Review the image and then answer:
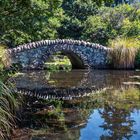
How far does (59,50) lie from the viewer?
1066 inches

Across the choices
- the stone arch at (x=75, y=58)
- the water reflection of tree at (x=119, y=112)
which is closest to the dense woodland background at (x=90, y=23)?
the stone arch at (x=75, y=58)

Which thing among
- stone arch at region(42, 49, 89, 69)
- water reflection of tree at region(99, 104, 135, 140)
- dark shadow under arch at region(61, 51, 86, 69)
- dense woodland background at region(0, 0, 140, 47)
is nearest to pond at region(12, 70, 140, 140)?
water reflection of tree at region(99, 104, 135, 140)

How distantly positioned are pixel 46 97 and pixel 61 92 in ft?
4.30

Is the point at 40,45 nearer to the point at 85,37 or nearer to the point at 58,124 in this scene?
the point at 85,37

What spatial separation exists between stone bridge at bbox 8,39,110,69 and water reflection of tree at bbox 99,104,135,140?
15.2 meters

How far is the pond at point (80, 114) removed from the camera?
8.15 meters

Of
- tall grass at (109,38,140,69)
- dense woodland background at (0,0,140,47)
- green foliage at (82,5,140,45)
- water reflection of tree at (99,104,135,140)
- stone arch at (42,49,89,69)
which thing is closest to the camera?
water reflection of tree at (99,104,135,140)

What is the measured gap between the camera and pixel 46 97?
1300 centimetres

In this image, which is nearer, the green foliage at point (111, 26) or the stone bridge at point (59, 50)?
the stone bridge at point (59, 50)

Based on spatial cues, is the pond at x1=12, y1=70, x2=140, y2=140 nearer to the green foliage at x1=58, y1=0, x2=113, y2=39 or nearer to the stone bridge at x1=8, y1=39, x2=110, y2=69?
the stone bridge at x1=8, y1=39, x2=110, y2=69

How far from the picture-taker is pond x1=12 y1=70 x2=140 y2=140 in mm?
8148

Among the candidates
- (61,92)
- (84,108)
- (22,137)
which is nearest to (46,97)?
(61,92)

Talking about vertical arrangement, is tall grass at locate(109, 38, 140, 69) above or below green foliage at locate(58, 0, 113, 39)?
below

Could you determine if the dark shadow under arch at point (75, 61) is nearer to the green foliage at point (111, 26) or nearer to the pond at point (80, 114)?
the green foliage at point (111, 26)
